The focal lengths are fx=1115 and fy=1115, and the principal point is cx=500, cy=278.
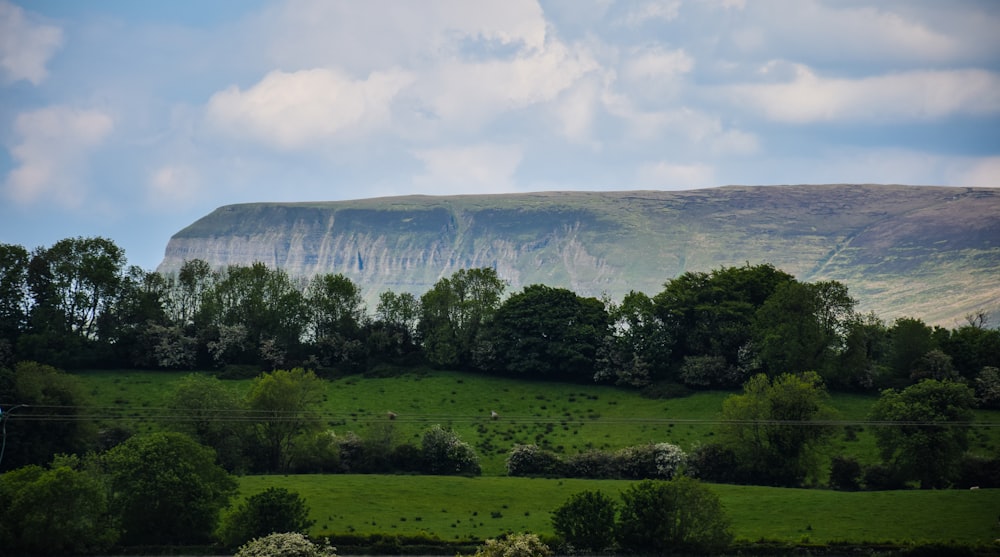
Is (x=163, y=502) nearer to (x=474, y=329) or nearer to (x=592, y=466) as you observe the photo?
(x=592, y=466)

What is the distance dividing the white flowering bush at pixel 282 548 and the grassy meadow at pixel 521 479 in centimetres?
1247

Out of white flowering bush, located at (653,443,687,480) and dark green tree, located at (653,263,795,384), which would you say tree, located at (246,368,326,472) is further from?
dark green tree, located at (653,263,795,384)

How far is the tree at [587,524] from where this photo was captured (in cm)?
7550

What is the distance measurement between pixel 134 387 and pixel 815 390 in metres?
70.8

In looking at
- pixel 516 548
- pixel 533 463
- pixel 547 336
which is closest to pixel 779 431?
pixel 533 463

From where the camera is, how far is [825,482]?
3831 inches

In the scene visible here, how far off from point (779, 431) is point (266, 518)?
47217 mm

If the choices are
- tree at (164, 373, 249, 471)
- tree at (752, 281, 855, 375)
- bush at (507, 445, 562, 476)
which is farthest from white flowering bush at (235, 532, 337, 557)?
tree at (752, 281, 855, 375)

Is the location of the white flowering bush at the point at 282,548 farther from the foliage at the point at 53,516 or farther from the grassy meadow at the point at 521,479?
the foliage at the point at 53,516

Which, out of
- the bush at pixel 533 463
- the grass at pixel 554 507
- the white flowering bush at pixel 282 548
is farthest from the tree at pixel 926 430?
the white flowering bush at pixel 282 548

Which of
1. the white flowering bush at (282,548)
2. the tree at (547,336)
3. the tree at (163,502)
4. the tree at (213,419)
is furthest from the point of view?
the tree at (547,336)

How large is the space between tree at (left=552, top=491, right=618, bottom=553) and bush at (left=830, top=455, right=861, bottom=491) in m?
27.9

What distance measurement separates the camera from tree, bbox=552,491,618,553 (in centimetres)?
7550

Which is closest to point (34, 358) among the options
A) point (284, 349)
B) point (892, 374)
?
point (284, 349)
